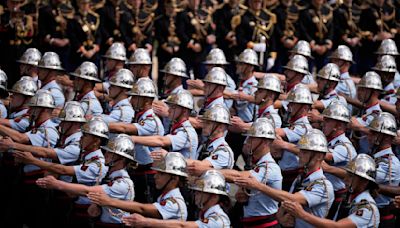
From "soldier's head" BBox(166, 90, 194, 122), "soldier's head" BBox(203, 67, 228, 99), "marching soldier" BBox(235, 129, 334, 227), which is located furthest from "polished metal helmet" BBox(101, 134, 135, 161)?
"soldier's head" BBox(203, 67, 228, 99)

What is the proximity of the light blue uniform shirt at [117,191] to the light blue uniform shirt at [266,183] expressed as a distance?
1445mm

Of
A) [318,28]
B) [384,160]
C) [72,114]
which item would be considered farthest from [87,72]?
[318,28]

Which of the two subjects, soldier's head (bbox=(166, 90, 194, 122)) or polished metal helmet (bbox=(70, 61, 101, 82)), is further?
polished metal helmet (bbox=(70, 61, 101, 82))

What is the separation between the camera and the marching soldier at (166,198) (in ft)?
32.9

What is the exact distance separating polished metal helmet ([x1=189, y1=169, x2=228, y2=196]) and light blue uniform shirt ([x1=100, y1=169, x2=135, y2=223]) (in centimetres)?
97

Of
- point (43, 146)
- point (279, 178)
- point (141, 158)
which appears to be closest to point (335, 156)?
point (279, 178)

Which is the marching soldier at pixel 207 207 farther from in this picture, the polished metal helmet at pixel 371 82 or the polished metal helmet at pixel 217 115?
the polished metal helmet at pixel 371 82

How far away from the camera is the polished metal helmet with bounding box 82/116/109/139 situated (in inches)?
448

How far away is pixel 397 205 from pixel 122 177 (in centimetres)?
324

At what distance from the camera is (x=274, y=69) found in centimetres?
2027

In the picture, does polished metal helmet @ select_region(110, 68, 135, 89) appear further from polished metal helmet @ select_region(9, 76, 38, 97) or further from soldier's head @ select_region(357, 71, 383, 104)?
soldier's head @ select_region(357, 71, 383, 104)

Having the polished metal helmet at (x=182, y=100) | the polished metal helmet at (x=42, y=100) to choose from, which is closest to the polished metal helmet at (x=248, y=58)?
the polished metal helmet at (x=182, y=100)

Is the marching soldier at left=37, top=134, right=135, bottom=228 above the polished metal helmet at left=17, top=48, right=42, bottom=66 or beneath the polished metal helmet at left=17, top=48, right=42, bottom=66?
beneath

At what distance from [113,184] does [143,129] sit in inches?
95.2
